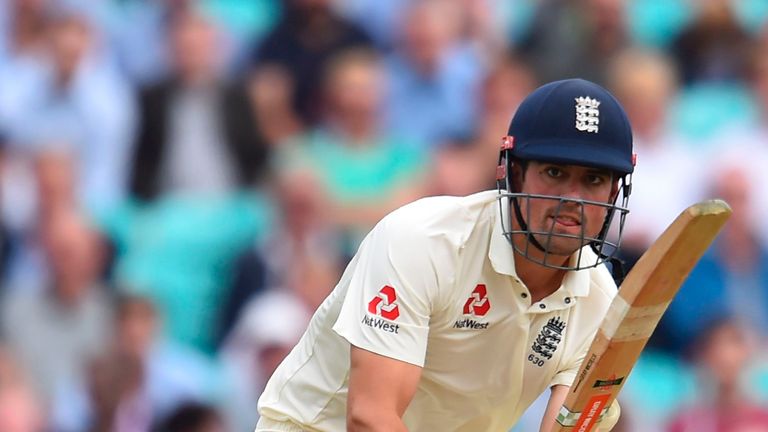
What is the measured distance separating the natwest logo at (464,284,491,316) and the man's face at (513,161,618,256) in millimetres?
205

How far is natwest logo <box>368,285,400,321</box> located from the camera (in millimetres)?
3498

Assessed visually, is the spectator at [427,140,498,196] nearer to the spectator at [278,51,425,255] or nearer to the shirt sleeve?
the spectator at [278,51,425,255]

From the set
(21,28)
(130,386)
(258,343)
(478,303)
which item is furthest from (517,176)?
(21,28)

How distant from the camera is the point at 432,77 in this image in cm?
767

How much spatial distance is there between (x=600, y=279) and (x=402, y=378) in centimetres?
78

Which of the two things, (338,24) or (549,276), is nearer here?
(549,276)

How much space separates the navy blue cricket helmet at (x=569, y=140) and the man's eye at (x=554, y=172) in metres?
0.05

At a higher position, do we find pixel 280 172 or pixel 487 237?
pixel 487 237

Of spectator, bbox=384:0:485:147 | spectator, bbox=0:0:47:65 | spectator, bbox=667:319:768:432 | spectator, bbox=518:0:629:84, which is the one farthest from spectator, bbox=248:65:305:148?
spectator, bbox=667:319:768:432

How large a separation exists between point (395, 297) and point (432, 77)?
427cm

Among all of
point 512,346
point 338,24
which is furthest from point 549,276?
point 338,24

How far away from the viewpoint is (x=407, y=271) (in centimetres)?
351

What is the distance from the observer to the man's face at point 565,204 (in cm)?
355

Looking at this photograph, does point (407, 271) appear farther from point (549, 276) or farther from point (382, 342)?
point (549, 276)
